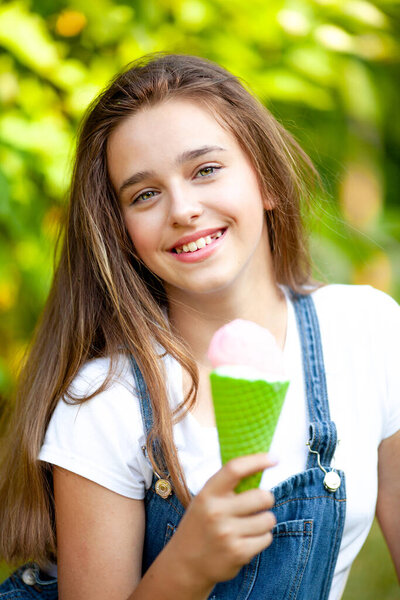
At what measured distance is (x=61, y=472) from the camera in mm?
1570

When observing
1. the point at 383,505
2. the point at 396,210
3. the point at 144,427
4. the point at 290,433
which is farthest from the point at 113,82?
the point at 396,210

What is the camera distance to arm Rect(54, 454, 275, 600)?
1.11 meters

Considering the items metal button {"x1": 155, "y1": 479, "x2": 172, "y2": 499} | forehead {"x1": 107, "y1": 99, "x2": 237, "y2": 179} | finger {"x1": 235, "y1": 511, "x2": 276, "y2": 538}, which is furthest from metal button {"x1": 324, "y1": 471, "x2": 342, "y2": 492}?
forehead {"x1": 107, "y1": 99, "x2": 237, "y2": 179}

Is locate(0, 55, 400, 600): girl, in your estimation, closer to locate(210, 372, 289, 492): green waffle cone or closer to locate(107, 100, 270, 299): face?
locate(107, 100, 270, 299): face

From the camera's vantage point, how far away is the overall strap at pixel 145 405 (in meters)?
1.56

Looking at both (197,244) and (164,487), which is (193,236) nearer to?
(197,244)

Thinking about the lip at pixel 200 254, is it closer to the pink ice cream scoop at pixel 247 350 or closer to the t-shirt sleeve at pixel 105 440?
the t-shirt sleeve at pixel 105 440

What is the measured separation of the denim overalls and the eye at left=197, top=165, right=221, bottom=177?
50 centimetres

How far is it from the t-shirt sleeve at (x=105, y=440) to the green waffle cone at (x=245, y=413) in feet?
1.61

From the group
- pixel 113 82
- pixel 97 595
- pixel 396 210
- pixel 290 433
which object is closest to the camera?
pixel 97 595

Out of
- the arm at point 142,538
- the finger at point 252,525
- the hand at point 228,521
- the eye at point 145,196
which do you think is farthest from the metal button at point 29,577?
the eye at point 145,196

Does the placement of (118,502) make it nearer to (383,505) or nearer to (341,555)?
(341,555)

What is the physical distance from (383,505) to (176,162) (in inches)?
40.1

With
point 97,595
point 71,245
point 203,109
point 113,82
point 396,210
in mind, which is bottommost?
point 97,595
